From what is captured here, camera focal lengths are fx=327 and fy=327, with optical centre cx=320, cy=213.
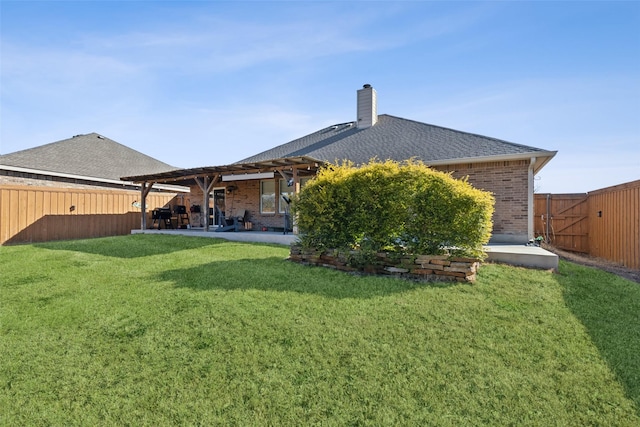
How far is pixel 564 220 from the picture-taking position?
13.0 m

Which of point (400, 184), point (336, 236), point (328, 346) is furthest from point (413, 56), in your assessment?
point (328, 346)

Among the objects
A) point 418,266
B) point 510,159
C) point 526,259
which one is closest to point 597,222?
point 510,159

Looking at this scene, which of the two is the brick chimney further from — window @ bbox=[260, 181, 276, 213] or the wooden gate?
the wooden gate

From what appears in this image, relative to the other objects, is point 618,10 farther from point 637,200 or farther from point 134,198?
point 134,198

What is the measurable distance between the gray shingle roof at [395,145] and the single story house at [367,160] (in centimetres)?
3

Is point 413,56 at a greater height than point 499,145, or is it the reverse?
point 413,56

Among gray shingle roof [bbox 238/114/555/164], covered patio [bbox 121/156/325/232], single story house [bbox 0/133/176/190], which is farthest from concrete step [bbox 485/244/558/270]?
single story house [bbox 0/133/176/190]

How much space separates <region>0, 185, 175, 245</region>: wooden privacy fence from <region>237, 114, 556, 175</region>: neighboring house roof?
658 centimetres

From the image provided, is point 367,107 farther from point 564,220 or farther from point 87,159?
point 87,159

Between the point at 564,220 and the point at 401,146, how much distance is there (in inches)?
280

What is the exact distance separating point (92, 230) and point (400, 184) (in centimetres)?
1406

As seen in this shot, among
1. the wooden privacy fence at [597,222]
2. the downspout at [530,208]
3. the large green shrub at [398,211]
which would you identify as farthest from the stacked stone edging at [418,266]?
the wooden privacy fence at [597,222]

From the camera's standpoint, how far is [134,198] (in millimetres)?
16250

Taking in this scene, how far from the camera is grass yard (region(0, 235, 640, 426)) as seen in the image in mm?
2701
